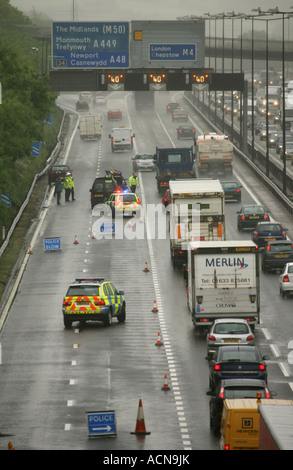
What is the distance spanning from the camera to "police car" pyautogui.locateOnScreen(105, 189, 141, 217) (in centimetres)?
6800

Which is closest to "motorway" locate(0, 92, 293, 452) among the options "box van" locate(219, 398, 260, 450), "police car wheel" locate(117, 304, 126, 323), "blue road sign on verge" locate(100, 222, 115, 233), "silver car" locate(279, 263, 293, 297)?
"police car wheel" locate(117, 304, 126, 323)

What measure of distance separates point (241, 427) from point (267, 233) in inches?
1362

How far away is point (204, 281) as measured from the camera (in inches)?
1583

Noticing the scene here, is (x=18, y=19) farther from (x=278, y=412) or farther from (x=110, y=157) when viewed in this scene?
(x=278, y=412)

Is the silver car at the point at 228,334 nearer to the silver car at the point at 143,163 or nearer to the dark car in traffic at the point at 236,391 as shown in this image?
the dark car in traffic at the point at 236,391

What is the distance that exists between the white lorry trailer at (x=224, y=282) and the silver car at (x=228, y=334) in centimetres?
315

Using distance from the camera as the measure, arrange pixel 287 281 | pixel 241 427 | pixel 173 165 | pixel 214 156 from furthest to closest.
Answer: pixel 214 156, pixel 173 165, pixel 287 281, pixel 241 427

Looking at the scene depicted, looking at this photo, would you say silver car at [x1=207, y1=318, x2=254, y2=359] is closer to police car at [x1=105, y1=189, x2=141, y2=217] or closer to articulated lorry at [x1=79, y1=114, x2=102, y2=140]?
police car at [x1=105, y1=189, x2=141, y2=217]

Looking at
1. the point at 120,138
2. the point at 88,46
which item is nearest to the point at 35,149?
the point at 88,46

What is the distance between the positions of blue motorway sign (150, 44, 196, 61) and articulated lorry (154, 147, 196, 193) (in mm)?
5956

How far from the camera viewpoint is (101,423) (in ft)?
89.6

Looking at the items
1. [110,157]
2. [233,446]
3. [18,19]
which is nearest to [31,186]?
[110,157]

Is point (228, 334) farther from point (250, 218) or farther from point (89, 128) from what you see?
point (89, 128)

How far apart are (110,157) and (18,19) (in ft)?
220
